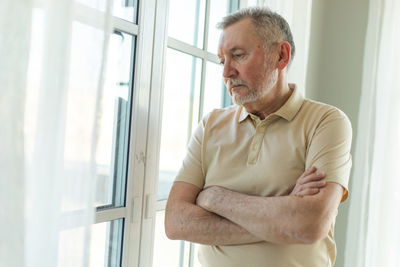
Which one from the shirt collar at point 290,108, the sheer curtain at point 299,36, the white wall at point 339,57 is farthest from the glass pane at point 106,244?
the white wall at point 339,57

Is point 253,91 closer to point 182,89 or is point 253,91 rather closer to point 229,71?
point 229,71

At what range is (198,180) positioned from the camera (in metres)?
1.52

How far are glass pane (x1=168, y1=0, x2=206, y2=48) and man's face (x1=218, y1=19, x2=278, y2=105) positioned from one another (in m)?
0.39

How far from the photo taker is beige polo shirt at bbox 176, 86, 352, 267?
4.55 feet

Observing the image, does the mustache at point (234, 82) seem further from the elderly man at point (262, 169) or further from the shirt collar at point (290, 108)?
the shirt collar at point (290, 108)

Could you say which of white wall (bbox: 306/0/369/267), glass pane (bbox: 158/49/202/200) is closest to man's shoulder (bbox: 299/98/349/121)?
glass pane (bbox: 158/49/202/200)

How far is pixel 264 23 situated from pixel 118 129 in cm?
63

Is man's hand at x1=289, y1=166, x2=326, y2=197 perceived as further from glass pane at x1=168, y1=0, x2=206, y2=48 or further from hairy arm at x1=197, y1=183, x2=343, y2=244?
glass pane at x1=168, y1=0, x2=206, y2=48

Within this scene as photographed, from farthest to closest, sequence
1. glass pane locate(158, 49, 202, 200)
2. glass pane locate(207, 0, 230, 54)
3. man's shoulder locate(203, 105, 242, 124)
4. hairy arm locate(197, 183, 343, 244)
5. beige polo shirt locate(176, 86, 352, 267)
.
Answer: glass pane locate(207, 0, 230, 54)
glass pane locate(158, 49, 202, 200)
man's shoulder locate(203, 105, 242, 124)
beige polo shirt locate(176, 86, 352, 267)
hairy arm locate(197, 183, 343, 244)

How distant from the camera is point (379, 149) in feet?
8.67

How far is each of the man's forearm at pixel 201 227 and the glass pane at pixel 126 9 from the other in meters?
0.67

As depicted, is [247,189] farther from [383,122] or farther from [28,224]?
[383,122]

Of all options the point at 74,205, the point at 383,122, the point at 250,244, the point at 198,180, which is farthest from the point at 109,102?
the point at 383,122

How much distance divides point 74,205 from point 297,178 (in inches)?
29.3
